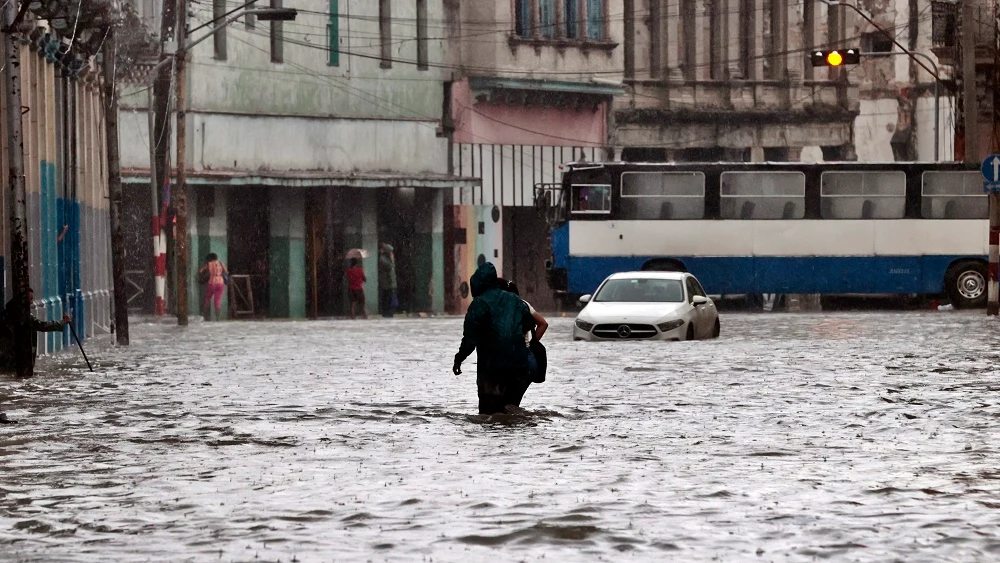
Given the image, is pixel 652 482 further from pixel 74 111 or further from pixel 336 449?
pixel 74 111

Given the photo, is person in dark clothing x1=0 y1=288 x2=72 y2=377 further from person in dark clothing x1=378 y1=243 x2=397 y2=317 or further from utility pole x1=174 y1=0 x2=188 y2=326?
person in dark clothing x1=378 y1=243 x2=397 y2=317

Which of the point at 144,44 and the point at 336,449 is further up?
the point at 144,44

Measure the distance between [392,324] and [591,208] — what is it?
A: 5.78 meters

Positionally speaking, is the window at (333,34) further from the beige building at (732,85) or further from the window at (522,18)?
the beige building at (732,85)

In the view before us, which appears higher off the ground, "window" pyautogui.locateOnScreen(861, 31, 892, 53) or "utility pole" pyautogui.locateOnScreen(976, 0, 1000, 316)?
"window" pyautogui.locateOnScreen(861, 31, 892, 53)

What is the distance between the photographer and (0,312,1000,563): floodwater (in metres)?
9.17

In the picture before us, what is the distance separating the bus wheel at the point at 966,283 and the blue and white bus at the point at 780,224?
0.07 ft

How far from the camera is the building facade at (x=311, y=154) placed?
157 ft

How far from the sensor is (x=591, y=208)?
4475 centimetres

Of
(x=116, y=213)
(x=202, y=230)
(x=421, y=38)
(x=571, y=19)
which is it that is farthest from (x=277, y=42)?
(x=116, y=213)

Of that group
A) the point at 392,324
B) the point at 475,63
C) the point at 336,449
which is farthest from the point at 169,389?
the point at 475,63

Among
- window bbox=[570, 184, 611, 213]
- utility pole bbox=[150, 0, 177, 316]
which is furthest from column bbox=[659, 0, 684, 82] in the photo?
utility pole bbox=[150, 0, 177, 316]

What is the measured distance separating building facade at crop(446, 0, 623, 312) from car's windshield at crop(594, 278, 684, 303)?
19.4 meters

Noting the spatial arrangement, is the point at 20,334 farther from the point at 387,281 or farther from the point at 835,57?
the point at 387,281
